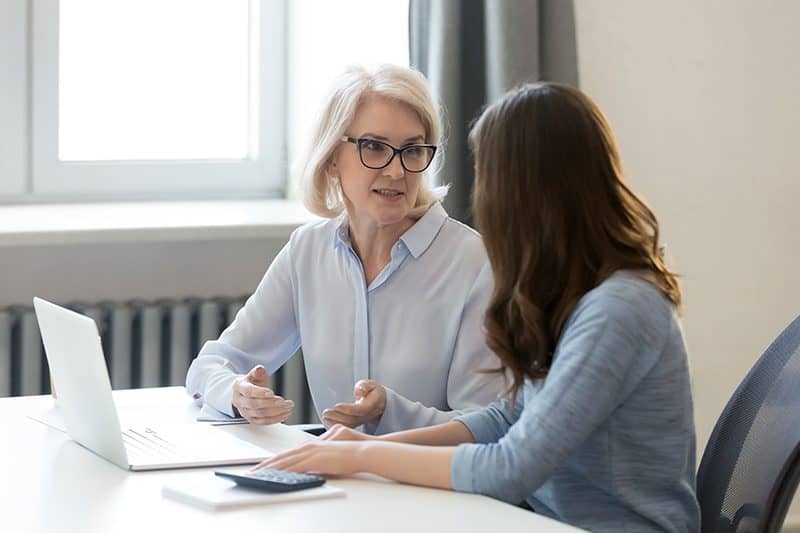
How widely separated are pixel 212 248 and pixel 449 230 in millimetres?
1155

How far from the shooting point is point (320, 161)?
2285 mm

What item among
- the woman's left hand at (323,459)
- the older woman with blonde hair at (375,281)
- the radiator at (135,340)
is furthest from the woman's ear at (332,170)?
the radiator at (135,340)

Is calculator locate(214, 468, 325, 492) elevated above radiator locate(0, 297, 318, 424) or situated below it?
above

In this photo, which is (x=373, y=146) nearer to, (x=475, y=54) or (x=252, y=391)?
(x=252, y=391)

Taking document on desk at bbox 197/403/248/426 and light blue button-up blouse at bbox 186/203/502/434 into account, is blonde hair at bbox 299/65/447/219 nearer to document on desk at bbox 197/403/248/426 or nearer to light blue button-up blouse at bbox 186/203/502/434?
light blue button-up blouse at bbox 186/203/502/434

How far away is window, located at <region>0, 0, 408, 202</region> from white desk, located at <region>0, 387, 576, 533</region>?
1.68m

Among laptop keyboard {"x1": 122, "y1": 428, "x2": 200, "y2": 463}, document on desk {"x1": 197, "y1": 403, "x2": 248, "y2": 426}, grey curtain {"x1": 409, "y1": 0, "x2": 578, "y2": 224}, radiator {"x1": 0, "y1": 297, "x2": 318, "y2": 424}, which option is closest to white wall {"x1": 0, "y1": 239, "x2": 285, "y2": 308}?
radiator {"x1": 0, "y1": 297, "x2": 318, "y2": 424}

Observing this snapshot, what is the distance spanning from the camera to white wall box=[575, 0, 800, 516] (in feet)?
9.23

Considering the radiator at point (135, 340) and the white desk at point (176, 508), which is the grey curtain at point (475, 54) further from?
the white desk at point (176, 508)

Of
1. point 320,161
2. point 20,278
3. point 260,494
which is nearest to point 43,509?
point 260,494

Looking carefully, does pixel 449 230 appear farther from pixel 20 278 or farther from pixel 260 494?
pixel 20 278

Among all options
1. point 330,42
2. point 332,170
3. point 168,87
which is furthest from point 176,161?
point 332,170

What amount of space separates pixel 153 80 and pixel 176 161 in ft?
0.75

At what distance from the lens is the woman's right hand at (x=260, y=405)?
6.35 ft
